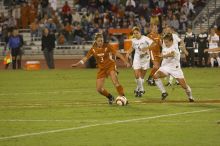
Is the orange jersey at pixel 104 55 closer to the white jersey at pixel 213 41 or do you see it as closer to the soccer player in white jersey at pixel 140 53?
the soccer player in white jersey at pixel 140 53

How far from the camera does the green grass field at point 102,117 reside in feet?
50.5

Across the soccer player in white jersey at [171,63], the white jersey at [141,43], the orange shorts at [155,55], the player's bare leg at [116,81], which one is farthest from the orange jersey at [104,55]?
the orange shorts at [155,55]

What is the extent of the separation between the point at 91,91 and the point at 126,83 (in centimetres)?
383

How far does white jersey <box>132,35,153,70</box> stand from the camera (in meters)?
25.4

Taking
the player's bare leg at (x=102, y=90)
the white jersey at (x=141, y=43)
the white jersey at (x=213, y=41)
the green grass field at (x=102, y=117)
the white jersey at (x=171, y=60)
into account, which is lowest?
the green grass field at (x=102, y=117)

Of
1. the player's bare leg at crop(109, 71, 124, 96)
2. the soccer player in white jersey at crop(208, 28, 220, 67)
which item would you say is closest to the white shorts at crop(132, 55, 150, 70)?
the player's bare leg at crop(109, 71, 124, 96)

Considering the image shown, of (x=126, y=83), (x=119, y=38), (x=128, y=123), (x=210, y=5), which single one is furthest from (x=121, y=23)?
(x=128, y=123)

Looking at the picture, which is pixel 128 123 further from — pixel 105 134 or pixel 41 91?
pixel 41 91

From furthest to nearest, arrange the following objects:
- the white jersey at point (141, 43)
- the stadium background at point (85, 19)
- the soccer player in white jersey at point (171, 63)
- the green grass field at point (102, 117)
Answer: the stadium background at point (85, 19) → the white jersey at point (141, 43) → the soccer player in white jersey at point (171, 63) → the green grass field at point (102, 117)

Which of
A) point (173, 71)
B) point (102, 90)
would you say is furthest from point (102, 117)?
point (173, 71)

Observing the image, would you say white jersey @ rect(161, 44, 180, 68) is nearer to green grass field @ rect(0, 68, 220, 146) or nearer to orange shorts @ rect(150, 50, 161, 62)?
green grass field @ rect(0, 68, 220, 146)

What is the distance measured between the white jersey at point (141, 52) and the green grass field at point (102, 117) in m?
0.98

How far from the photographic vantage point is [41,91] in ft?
91.1

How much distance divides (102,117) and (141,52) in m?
6.92
